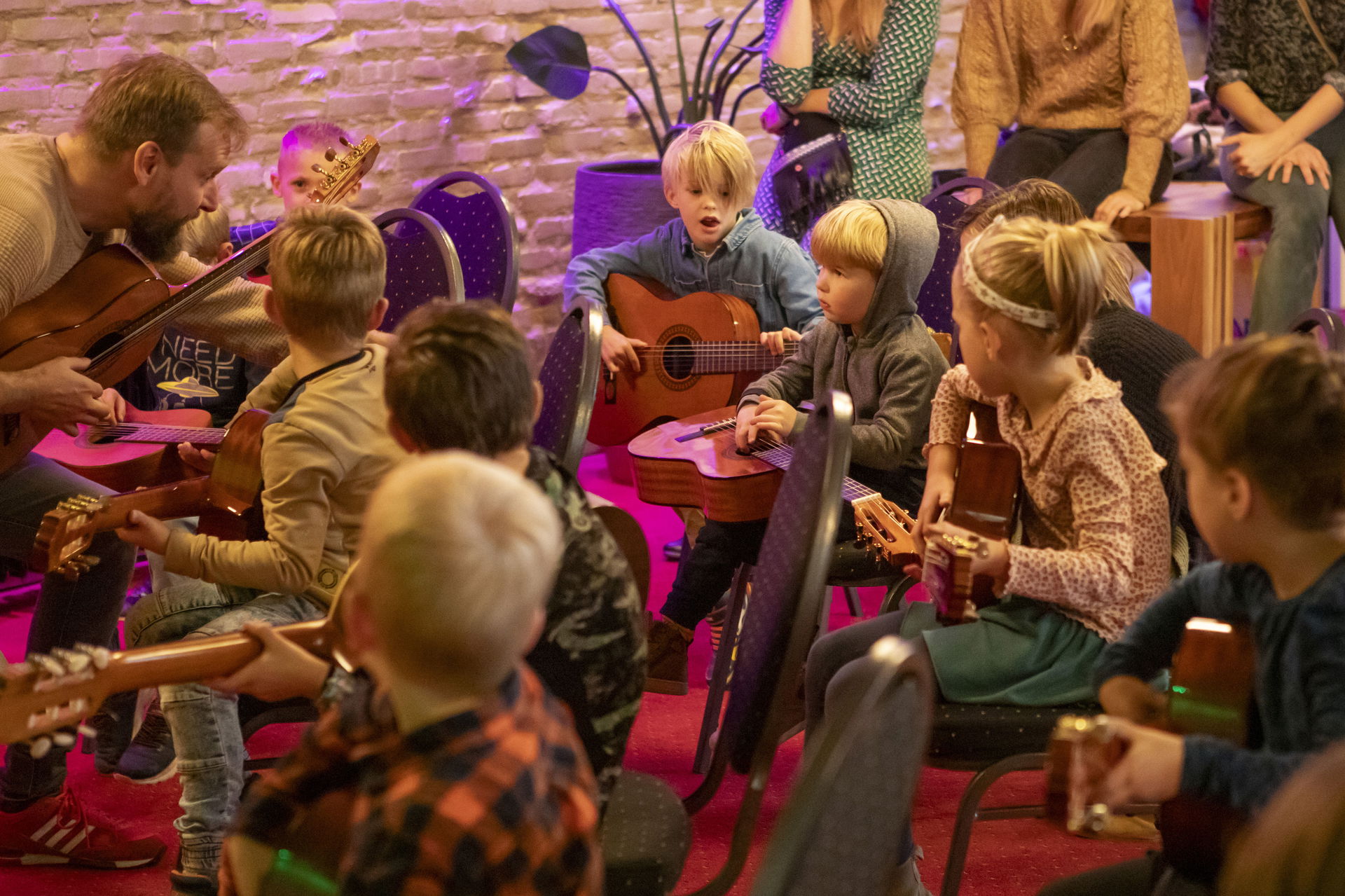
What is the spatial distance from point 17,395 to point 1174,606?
1.84 meters

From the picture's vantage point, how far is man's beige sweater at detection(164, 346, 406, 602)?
1810 millimetres

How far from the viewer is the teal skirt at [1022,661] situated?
1.76 meters

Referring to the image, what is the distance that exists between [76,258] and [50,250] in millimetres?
92

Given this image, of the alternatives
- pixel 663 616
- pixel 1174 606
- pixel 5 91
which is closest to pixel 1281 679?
pixel 1174 606

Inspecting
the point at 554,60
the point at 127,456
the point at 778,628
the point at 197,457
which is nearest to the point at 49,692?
the point at 778,628

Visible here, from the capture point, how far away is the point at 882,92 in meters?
3.79

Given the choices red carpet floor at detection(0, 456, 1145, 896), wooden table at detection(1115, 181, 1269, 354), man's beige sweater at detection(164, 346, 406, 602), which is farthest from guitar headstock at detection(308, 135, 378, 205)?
wooden table at detection(1115, 181, 1269, 354)

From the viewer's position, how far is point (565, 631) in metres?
1.42

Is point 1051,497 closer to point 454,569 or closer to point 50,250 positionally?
point 454,569

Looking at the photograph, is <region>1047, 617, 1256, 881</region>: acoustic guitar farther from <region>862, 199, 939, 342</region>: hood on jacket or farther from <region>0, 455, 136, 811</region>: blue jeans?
<region>0, 455, 136, 811</region>: blue jeans

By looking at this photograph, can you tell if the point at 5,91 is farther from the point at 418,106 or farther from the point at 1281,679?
the point at 1281,679

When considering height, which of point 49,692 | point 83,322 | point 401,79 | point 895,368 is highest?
point 401,79

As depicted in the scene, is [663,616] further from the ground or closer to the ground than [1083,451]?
closer to the ground

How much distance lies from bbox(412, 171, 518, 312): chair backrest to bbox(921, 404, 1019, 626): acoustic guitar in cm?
122
